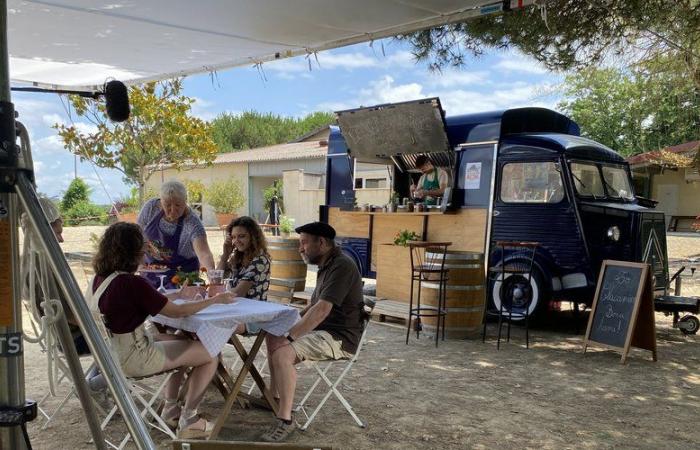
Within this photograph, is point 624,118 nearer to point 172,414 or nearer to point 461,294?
point 461,294

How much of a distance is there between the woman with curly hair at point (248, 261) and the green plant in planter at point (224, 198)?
1951cm

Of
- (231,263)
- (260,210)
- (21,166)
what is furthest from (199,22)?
(260,210)

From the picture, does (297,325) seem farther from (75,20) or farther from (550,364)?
(550,364)

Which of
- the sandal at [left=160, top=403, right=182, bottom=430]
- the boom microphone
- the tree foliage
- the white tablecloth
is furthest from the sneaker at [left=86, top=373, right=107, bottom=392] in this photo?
the tree foliage

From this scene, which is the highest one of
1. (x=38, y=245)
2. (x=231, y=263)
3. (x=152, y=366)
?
(x=38, y=245)

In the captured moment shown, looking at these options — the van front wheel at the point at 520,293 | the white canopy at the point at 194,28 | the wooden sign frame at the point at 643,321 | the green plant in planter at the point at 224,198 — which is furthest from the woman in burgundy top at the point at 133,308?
the green plant in planter at the point at 224,198

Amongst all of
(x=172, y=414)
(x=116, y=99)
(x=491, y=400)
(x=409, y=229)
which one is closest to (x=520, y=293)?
(x=409, y=229)

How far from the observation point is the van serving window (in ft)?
23.2

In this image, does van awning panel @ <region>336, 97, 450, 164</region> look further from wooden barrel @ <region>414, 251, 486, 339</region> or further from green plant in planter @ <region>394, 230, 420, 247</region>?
wooden barrel @ <region>414, 251, 486, 339</region>

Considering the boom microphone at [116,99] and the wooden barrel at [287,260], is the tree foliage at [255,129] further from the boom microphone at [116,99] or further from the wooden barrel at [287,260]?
the boom microphone at [116,99]

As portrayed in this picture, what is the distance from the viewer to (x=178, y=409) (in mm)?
3717

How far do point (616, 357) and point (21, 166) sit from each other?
553cm

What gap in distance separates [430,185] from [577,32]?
2496mm

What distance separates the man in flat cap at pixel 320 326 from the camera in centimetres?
358
